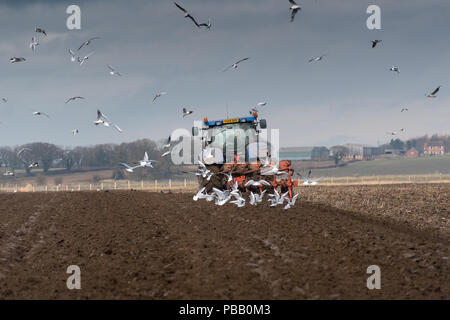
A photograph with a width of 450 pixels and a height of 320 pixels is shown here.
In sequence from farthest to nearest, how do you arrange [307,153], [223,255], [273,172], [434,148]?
1. [434,148]
2. [307,153]
3. [273,172]
4. [223,255]

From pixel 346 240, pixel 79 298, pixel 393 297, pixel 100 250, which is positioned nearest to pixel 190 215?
pixel 100 250

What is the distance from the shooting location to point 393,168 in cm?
7719

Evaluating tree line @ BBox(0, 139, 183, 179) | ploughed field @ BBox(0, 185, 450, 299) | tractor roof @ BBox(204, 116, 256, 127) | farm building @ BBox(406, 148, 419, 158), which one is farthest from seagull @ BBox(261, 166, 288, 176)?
farm building @ BBox(406, 148, 419, 158)

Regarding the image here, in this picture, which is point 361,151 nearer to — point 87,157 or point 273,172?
point 87,157

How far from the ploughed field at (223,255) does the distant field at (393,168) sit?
58.5m

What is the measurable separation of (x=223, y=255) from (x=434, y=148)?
122646 mm

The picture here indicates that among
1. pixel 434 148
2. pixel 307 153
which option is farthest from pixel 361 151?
pixel 434 148

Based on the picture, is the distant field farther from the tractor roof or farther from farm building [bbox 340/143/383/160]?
the tractor roof

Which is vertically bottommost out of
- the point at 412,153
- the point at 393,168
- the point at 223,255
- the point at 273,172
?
the point at 393,168

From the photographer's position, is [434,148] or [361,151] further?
[434,148]

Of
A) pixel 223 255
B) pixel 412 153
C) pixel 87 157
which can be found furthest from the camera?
pixel 412 153

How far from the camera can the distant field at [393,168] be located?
71562 millimetres

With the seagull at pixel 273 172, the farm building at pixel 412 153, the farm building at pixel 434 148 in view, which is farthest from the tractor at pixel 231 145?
the farm building at pixel 434 148
